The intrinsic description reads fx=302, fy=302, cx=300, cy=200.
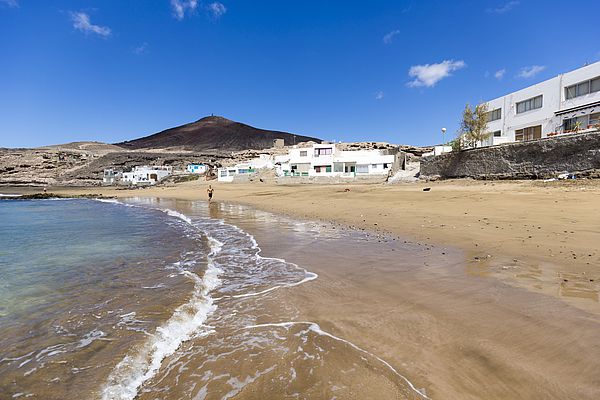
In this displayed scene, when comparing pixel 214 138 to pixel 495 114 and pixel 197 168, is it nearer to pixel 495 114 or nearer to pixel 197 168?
pixel 197 168

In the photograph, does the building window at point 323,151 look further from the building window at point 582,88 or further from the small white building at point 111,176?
the small white building at point 111,176

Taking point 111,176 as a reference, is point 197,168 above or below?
above

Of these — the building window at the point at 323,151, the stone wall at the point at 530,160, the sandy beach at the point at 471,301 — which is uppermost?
the building window at the point at 323,151

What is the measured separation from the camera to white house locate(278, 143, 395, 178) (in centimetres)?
4472

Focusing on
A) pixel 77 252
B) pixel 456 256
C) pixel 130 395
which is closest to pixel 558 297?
pixel 456 256

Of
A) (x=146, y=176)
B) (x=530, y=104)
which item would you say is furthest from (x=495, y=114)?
(x=146, y=176)

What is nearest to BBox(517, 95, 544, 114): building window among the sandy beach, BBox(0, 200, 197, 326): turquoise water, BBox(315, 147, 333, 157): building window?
the sandy beach

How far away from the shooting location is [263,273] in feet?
19.2

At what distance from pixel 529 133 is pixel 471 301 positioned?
32243 millimetres

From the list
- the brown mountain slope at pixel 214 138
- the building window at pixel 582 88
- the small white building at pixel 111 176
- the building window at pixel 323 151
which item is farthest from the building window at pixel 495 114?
the brown mountain slope at pixel 214 138

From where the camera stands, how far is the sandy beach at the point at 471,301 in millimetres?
2453

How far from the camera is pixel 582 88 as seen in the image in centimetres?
2433

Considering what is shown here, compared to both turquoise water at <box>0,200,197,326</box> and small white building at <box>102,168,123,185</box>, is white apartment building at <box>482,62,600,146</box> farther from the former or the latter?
small white building at <box>102,168,123,185</box>

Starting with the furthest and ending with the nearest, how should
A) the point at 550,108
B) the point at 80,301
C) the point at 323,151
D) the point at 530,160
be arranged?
the point at 323,151 < the point at 550,108 < the point at 530,160 < the point at 80,301
